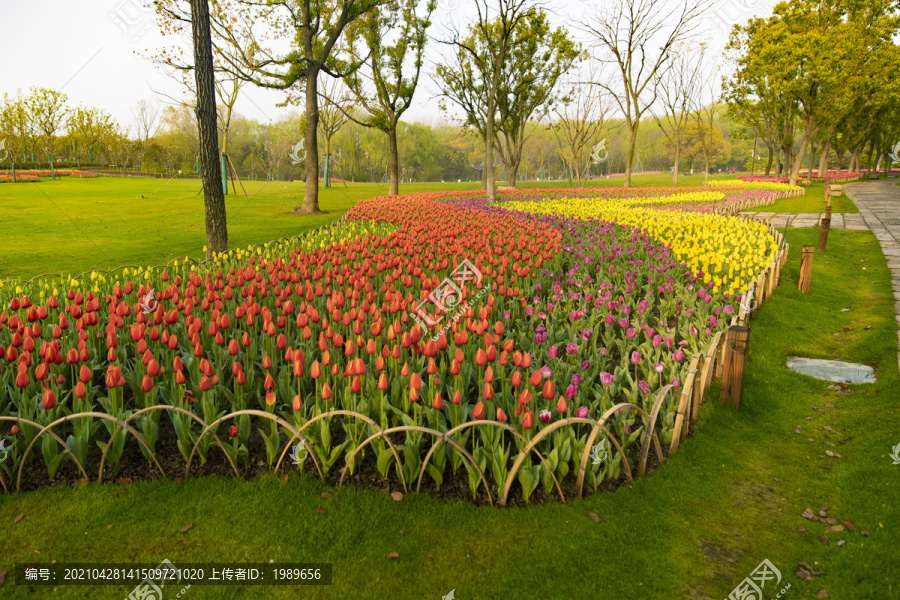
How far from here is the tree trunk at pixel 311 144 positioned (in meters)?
20.4

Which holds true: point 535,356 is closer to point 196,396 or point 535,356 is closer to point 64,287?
point 196,396

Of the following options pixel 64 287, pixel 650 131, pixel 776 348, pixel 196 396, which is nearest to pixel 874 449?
pixel 776 348

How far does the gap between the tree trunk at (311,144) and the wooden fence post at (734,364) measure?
1843cm

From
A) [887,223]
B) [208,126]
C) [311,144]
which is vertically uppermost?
[311,144]

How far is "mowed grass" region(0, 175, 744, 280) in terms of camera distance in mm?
11180

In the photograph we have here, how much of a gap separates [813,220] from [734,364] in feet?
58.0

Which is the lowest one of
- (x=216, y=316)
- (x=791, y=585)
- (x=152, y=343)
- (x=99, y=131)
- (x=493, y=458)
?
(x=791, y=585)

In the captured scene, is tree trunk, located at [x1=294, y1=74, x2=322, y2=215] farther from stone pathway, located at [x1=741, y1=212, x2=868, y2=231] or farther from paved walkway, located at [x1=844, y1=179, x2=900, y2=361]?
paved walkway, located at [x1=844, y1=179, x2=900, y2=361]

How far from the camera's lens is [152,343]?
4871 mm

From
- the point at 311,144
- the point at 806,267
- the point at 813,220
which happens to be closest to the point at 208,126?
the point at 806,267

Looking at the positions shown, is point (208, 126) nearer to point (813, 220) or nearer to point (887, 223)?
point (813, 220)

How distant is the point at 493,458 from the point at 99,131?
60.7 m

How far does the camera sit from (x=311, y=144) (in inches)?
826

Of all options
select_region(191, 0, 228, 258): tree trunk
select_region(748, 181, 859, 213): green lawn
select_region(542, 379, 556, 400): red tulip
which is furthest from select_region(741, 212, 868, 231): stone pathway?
select_region(542, 379, 556, 400): red tulip
